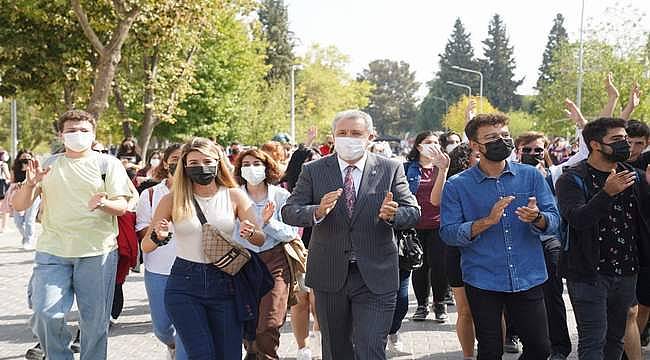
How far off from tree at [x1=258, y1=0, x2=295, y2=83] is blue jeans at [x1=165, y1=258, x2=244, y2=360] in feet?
256

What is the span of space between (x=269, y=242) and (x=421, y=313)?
319cm

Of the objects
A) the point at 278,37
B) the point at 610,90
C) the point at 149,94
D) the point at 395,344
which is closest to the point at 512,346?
the point at 395,344

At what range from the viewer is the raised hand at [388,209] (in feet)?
18.0

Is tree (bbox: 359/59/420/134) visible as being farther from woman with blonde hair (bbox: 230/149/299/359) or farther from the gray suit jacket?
the gray suit jacket

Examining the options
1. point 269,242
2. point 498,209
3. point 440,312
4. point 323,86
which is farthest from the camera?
point 323,86

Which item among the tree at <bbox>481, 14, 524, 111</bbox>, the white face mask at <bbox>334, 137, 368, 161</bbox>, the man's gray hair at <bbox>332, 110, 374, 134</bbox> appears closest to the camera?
the white face mask at <bbox>334, 137, 368, 161</bbox>

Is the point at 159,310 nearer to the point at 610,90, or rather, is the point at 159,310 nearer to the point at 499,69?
the point at 610,90

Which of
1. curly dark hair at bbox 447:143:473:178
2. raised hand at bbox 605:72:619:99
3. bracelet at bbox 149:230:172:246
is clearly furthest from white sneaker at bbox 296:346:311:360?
raised hand at bbox 605:72:619:99

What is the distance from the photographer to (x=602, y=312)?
575cm

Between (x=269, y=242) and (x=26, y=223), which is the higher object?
(x=269, y=242)

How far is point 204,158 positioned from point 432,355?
3.39m

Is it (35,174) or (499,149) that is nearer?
(499,149)

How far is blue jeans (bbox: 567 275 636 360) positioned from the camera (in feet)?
18.8

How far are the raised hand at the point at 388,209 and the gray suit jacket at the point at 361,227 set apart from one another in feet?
0.20
